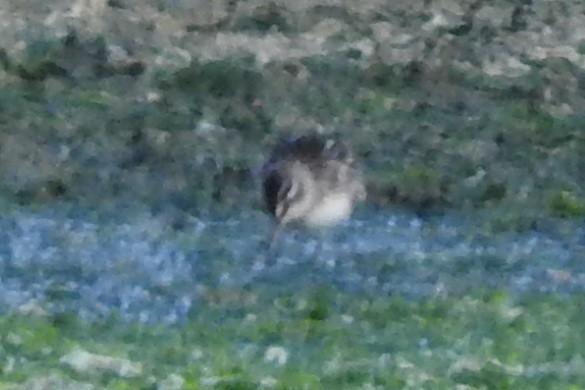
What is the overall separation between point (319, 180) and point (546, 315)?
3.50 feet

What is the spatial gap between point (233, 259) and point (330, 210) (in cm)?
50

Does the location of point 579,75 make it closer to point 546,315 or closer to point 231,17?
point 231,17

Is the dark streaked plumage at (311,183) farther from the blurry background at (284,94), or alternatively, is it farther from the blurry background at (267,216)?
the blurry background at (284,94)

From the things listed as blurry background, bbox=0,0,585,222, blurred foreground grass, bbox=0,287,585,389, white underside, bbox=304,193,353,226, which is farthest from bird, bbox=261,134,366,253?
blurred foreground grass, bbox=0,287,585,389

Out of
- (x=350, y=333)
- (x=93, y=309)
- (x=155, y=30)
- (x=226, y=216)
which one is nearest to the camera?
(x=350, y=333)

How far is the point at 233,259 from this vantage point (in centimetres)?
305

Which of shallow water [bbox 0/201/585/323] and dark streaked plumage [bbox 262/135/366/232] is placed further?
dark streaked plumage [bbox 262/135/366/232]

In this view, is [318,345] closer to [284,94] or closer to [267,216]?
[267,216]

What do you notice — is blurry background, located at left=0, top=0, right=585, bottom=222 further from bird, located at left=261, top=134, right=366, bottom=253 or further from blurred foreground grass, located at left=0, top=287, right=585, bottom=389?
blurred foreground grass, located at left=0, top=287, right=585, bottom=389

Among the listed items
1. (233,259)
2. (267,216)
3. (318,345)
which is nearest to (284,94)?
(267,216)

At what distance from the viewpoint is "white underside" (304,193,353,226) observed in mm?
3375

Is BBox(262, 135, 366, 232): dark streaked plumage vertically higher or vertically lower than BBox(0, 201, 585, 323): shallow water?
higher

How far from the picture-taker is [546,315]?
101 inches

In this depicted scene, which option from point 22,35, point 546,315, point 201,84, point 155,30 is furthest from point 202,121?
point 546,315
